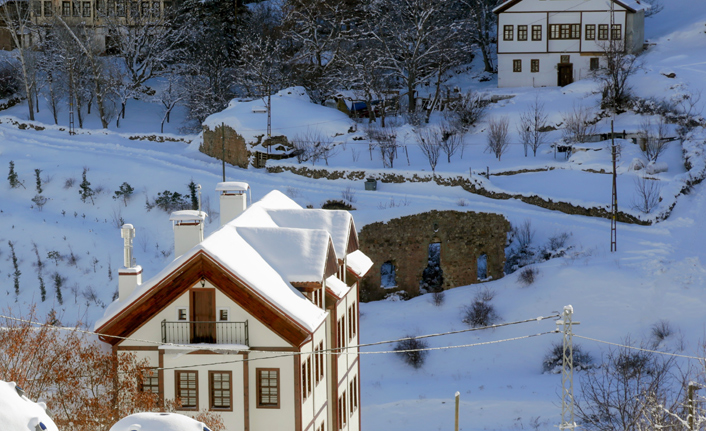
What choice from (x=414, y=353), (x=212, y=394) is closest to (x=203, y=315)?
(x=212, y=394)

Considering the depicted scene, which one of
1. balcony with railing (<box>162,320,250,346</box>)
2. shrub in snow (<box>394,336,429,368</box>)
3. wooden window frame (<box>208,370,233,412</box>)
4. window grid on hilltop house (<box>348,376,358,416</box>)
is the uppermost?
balcony with railing (<box>162,320,250,346</box>)

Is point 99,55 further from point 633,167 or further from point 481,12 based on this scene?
point 633,167

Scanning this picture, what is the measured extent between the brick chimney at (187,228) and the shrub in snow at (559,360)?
57.6ft

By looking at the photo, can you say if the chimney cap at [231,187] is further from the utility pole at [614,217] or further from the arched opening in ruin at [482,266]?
the utility pole at [614,217]

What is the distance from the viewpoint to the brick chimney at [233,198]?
23.5 metres

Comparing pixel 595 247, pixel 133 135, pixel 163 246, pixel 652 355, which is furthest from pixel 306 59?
pixel 652 355

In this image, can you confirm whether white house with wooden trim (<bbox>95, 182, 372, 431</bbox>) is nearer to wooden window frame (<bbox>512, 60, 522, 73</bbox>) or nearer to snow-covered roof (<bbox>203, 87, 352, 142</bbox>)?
snow-covered roof (<bbox>203, 87, 352, 142</bbox>)

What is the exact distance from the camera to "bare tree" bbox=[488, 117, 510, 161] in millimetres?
51125

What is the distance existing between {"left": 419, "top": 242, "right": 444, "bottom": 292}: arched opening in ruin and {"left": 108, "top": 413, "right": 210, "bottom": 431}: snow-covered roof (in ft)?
112

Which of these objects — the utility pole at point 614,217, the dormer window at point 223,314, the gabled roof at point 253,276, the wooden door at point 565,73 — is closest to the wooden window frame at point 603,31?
the wooden door at point 565,73

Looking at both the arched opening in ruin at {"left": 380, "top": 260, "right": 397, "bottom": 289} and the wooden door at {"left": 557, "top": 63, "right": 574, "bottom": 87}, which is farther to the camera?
the wooden door at {"left": 557, "top": 63, "right": 574, "bottom": 87}

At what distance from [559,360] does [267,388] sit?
1832 cm

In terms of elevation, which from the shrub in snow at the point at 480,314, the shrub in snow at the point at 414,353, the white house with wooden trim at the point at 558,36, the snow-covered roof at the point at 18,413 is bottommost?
the shrub in snow at the point at 414,353

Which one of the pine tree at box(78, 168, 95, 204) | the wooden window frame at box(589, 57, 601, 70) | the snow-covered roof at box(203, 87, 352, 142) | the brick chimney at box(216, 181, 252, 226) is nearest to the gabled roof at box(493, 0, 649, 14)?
the wooden window frame at box(589, 57, 601, 70)
